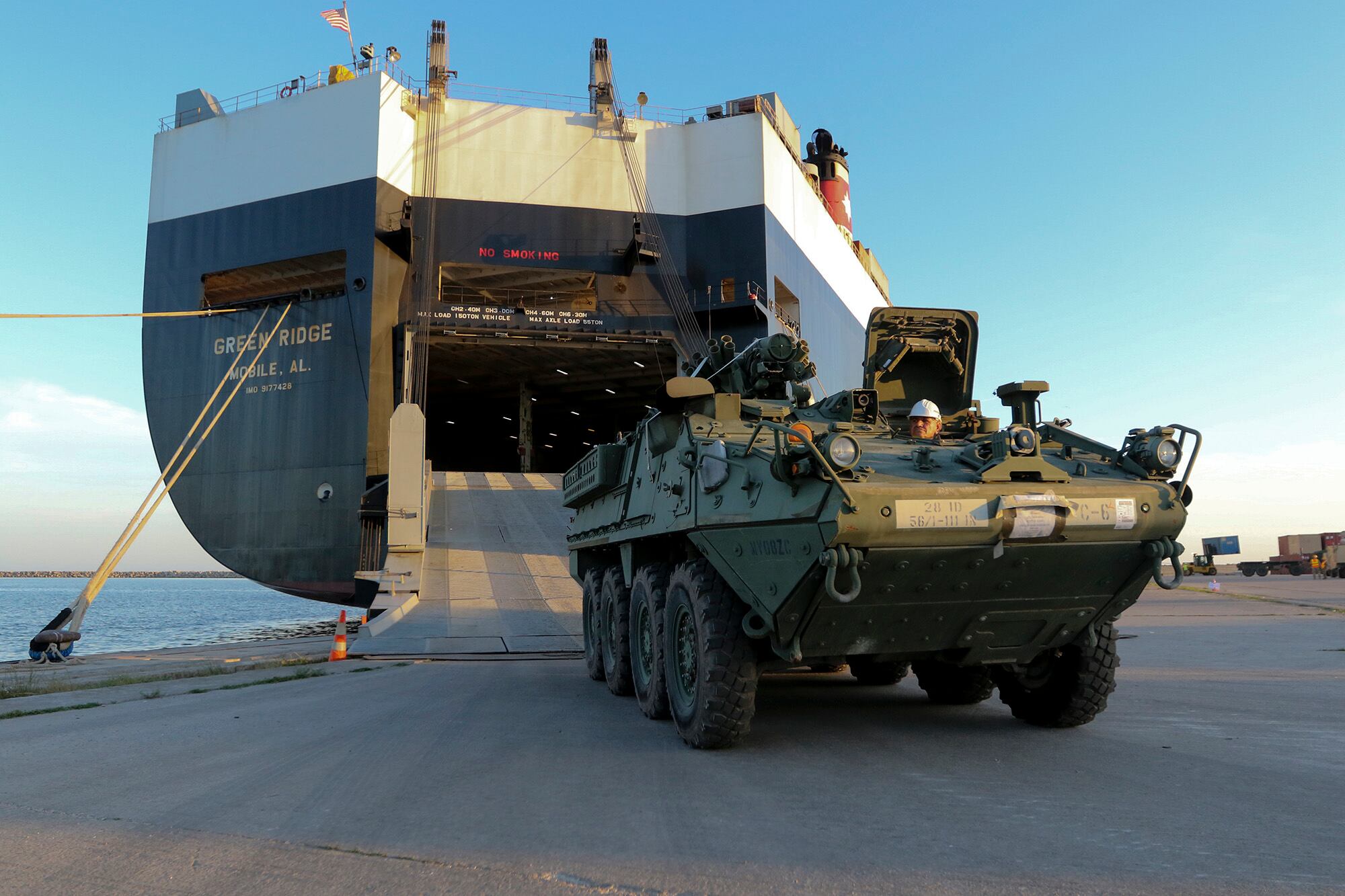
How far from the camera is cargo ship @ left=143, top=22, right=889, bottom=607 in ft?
82.4

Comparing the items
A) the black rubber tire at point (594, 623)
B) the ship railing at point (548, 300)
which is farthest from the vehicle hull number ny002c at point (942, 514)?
the ship railing at point (548, 300)

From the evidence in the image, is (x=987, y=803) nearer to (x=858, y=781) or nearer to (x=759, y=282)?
(x=858, y=781)

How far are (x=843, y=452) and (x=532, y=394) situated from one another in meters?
31.2

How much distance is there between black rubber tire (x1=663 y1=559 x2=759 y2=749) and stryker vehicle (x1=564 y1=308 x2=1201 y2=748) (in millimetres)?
11

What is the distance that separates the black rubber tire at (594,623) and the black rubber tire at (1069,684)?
3.83 meters

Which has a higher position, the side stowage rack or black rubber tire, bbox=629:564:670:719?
the side stowage rack

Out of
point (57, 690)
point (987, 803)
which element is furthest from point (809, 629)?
point (57, 690)

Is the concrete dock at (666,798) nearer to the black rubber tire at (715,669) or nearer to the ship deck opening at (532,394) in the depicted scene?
the black rubber tire at (715,669)

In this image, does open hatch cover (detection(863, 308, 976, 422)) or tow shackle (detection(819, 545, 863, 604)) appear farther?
open hatch cover (detection(863, 308, 976, 422))

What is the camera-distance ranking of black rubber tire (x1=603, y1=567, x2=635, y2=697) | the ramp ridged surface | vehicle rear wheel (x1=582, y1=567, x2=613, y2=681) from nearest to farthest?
black rubber tire (x1=603, y1=567, x2=635, y2=697), vehicle rear wheel (x1=582, y1=567, x2=613, y2=681), the ramp ridged surface

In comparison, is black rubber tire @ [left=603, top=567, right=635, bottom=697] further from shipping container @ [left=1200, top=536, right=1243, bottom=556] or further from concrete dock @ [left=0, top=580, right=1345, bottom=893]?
shipping container @ [left=1200, top=536, right=1243, bottom=556]

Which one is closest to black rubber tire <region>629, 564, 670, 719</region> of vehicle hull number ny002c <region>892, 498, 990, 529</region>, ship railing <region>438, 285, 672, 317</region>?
vehicle hull number ny002c <region>892, 498, 990, 529</region>

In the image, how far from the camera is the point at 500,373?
105ft

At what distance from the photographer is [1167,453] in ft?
16.9
